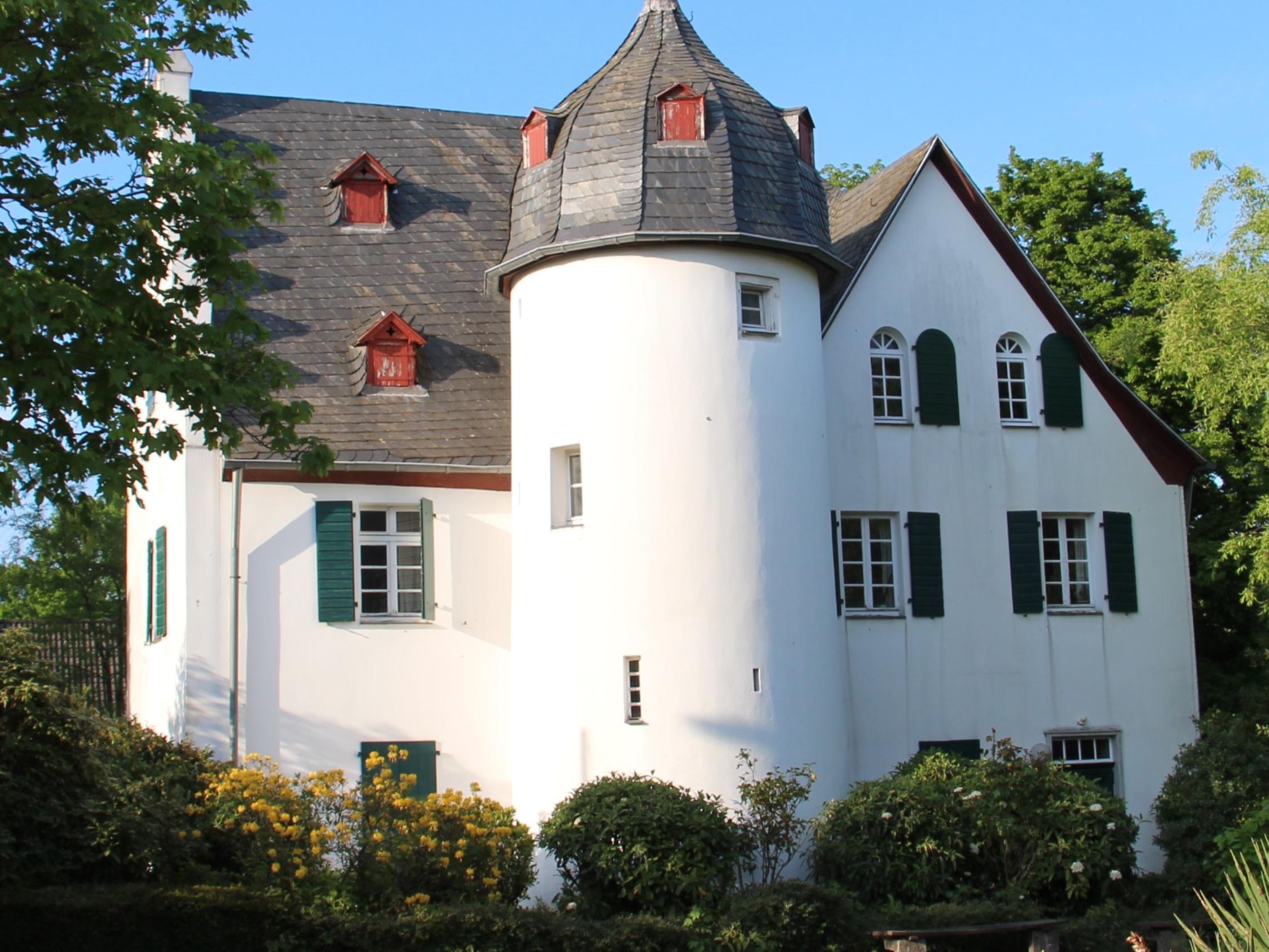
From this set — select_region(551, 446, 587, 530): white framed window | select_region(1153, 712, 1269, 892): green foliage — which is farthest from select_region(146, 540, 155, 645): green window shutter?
select_region(1153, 712, 1269, 892): green foliage

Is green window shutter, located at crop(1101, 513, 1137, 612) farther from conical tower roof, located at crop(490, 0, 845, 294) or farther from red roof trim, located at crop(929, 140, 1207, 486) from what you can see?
conical tower roof, located at crop(490, 0, 845, 294)

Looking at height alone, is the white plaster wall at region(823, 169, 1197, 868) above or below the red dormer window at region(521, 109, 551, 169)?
below

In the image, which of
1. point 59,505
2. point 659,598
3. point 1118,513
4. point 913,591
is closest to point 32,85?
point 59,505

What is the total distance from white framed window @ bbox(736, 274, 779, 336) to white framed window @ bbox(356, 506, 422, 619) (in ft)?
14.9

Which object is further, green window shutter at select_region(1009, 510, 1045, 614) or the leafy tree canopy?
the leafy tree canopy

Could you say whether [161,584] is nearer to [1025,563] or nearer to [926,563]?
[926,563]

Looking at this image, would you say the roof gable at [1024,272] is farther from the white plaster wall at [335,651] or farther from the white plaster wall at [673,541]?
the white plaster wall at [335,651]

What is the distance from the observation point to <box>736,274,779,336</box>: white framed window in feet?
59.1

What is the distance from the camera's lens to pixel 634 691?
1711cm

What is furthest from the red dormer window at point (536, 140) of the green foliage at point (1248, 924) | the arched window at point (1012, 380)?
the green foliage at point (1248, 924)

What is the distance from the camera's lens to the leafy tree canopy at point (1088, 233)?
86.7 feet

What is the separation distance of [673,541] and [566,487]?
1530 mm

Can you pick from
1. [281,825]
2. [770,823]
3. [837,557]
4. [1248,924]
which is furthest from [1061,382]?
[1248,924]

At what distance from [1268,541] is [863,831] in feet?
22.7
